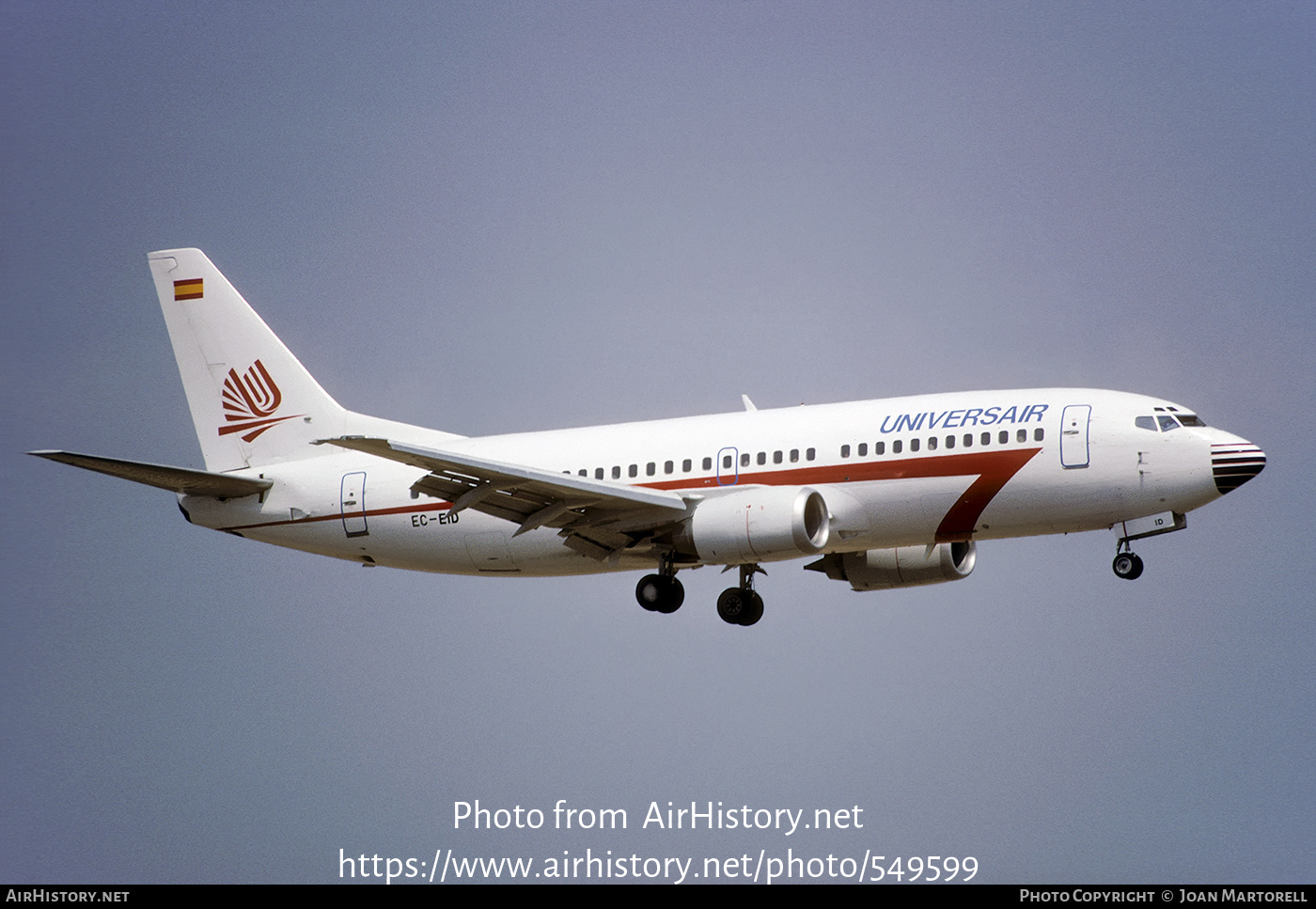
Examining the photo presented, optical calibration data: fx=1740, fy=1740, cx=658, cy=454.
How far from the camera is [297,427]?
4894 cm

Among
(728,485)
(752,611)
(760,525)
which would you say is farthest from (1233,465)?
(752,611)

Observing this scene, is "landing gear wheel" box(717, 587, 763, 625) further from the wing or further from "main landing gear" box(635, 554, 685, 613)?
the wing

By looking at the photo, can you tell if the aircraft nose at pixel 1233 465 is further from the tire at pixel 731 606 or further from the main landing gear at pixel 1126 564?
the tire at pixel 731 606

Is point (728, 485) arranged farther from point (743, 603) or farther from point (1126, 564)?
point (1126, 564)

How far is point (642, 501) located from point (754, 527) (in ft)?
9.02

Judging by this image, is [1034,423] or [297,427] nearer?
[1034,423]

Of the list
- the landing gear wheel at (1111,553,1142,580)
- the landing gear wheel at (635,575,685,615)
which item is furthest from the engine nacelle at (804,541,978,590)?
the landing gear wheel at (1111,553,1142,580)

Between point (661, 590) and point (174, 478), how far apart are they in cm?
1299

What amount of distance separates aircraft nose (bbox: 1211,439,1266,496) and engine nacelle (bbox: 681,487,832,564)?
8889 mm

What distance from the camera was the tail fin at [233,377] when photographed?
4906cm

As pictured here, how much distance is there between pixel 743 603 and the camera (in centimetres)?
4488

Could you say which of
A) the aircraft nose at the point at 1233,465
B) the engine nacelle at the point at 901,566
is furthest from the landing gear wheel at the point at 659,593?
the aircraft nose at the point at 1233,465
